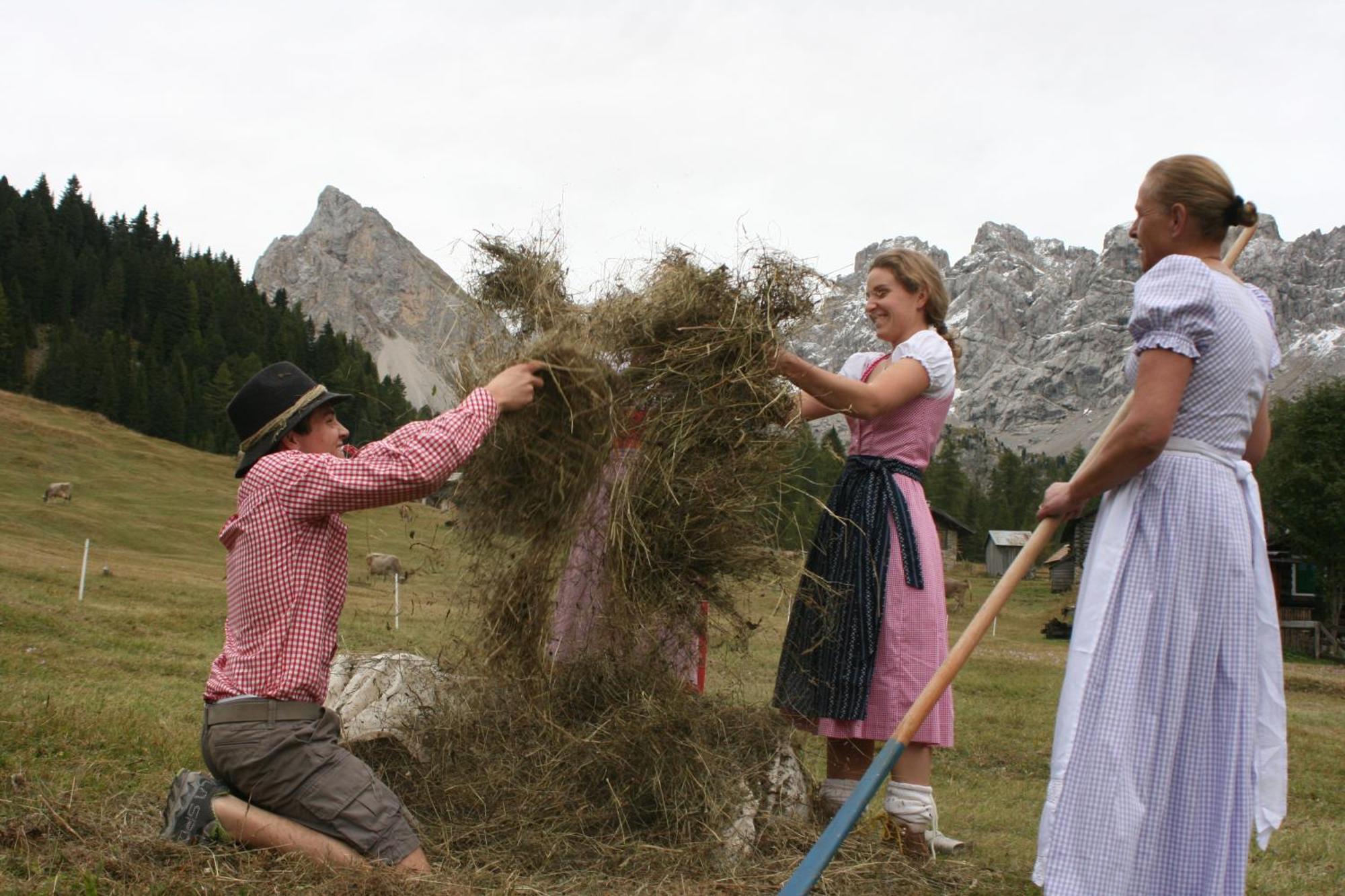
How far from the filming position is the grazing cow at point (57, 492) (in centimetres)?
3756

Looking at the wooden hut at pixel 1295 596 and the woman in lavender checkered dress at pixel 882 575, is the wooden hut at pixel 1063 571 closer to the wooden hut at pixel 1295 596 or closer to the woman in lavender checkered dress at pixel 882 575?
the wooden hut at pixel 1295 596

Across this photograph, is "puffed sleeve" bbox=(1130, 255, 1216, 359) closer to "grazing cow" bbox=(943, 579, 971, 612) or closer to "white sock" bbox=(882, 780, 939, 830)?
"white sock" bbox=(882, 780, 939, 830)

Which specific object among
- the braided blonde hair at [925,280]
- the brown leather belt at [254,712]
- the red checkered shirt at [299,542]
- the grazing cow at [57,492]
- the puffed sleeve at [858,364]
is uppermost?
the braided blonde hair at [925,280]

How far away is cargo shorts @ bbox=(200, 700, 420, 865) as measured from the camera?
3051 mm

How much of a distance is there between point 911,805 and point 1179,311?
1796 mm

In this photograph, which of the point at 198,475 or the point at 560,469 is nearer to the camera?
the point at 560,469

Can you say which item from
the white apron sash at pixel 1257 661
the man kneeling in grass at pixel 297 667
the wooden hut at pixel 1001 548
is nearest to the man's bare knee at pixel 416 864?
the man kneeling in grass at pixel 297 667

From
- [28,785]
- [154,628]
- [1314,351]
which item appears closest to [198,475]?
[154,628]

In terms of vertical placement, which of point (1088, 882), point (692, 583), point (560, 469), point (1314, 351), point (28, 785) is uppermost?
point (1314, 351)

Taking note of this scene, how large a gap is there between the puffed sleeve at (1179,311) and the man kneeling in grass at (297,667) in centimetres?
183

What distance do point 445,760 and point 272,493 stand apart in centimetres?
117

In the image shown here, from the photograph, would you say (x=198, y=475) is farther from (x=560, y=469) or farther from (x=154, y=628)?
(x=560, y=469)

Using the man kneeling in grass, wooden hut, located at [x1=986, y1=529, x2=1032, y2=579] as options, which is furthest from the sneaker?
wooden hut, located at [x1=986, y1=529, x2=1032, y2=579]

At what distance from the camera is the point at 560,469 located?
3607 millimetres
